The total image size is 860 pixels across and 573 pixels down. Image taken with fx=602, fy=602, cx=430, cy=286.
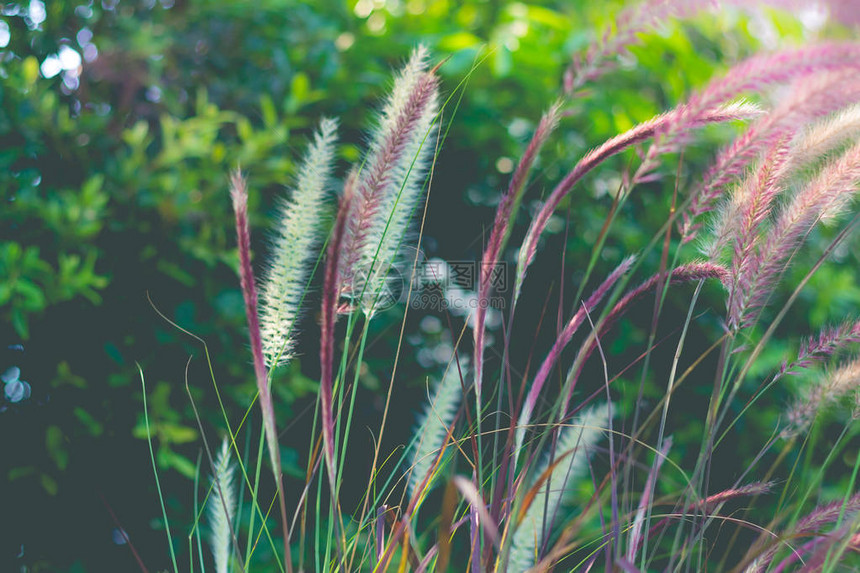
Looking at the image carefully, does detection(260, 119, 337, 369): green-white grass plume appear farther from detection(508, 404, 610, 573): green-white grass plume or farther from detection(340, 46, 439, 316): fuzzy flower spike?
detection(508, 404, 610, 573): green-white grass plume

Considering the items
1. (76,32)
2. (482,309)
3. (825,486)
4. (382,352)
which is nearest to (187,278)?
(382,352)

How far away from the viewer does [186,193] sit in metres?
1.26

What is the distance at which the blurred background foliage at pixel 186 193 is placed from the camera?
111cm

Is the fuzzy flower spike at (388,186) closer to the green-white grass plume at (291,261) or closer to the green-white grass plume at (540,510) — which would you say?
the green-white grass plume at (291,261)

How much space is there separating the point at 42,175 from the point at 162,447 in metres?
0.61

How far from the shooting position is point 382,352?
4.61 ft

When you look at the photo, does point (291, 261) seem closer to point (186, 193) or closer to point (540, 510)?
point (540, 510)

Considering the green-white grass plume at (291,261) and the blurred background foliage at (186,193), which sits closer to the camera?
the green-white grass plume at (291,261)

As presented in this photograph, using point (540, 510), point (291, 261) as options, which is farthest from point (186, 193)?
point (540, 510)

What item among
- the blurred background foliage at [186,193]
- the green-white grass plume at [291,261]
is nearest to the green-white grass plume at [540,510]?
the blurred background foliage at [186,193]

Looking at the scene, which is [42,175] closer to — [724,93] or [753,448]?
[724,93]

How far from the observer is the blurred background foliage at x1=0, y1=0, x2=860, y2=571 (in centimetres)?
111

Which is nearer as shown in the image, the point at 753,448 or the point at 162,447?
the point at 162,447

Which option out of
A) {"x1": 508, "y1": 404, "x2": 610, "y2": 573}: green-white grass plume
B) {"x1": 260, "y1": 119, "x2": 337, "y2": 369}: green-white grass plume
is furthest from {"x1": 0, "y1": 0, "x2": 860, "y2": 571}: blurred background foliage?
{"x1": 260, "y1": 119, "x2": 337, "y2": 369}: green-white grass plume
